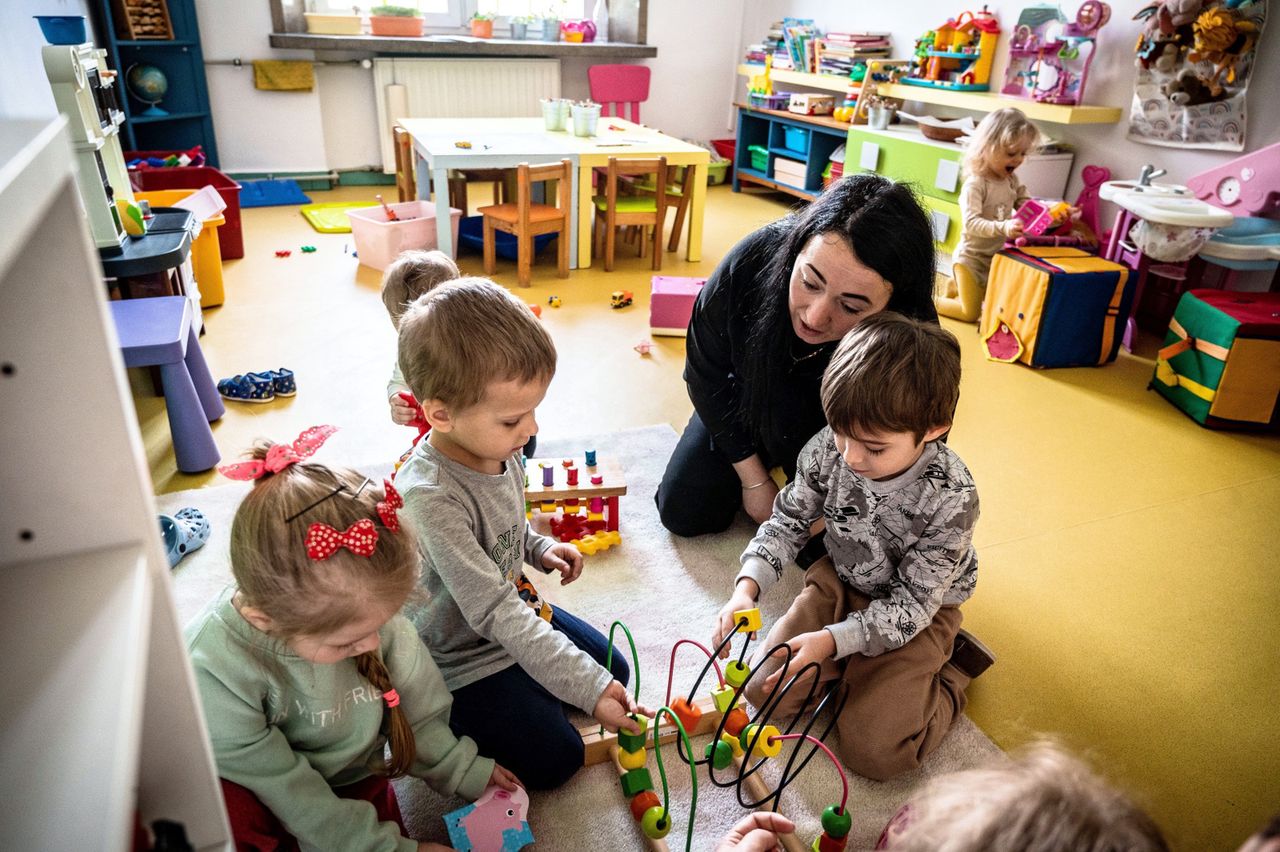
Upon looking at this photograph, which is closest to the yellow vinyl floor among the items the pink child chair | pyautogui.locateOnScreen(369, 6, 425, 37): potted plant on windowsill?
pyautogui.locateOnScreen(369, 6, 425, 37): potted plant on windowsill

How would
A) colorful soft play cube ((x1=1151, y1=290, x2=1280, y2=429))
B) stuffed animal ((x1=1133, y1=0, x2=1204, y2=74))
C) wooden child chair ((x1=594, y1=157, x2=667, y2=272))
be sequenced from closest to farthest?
colorful soft play cube ((x1=1151, y1=290, x2=1280, y2=429)) < stuffed animal ((x1=1133, y1=0, x2=1204, y2=74)) < wooden child chair ((x1=594, y1=157, x2=667, y2=272))

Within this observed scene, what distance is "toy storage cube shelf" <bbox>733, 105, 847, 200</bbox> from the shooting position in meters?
4.80

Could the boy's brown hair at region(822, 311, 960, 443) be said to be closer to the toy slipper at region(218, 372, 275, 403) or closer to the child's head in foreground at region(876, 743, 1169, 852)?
the child's head in foreground at region(876, 743, 1169, 852)

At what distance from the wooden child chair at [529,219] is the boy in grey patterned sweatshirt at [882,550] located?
232 centimetres

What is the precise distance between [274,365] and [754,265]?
173 cm

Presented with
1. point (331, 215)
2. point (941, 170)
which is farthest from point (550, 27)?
point (941, 170)

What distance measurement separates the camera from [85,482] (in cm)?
54

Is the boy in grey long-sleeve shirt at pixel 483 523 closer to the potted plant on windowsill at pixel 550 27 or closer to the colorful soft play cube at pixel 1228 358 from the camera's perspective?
the colorful soft play cube at pixel 1228 358

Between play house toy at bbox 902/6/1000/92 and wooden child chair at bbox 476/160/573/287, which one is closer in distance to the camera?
wooden child chair at bbox 476/160/573/287

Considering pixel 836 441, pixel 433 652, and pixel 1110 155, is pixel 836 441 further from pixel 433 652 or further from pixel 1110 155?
pixel 1110 155

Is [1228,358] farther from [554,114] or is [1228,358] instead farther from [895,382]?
[554,114]

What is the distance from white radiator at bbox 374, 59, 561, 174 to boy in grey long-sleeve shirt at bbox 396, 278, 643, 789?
4443 mm

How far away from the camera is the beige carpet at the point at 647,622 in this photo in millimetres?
1245

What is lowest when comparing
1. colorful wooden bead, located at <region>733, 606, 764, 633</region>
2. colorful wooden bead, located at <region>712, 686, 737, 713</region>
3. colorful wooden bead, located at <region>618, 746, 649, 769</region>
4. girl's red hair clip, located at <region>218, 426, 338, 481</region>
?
colorful wooden bead, located at <region>618, 746, 649, 769</region>
